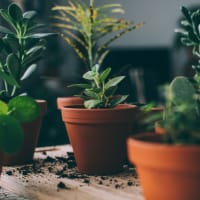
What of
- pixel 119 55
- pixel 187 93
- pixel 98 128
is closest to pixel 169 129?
pixel 187 93

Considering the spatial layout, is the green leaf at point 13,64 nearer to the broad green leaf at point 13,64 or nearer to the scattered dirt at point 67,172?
the broad green leaf at point 13,64

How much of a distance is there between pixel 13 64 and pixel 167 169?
1.79 feet

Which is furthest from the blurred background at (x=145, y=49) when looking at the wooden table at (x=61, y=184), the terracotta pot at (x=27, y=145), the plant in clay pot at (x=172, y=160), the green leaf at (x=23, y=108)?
the plant in clay pot at (x=172, y=160)

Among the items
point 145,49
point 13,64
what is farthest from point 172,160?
point 145,49

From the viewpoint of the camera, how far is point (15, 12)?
107cm

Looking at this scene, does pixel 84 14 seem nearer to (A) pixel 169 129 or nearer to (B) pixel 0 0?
(A) pixel 169 129

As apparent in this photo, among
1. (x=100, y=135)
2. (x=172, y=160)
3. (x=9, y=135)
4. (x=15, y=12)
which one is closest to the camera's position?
(x=172, y=160)

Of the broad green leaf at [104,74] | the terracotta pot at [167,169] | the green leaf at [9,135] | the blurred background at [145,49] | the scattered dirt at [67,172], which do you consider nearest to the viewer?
the terracotta pot at [167,169]

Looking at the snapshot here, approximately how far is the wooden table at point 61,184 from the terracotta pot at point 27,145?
3 cm

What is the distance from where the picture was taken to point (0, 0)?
5.68 metres

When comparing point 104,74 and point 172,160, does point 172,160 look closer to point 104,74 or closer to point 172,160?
point 172,160

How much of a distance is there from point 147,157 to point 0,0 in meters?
5.44

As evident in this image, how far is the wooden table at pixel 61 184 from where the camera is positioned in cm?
80

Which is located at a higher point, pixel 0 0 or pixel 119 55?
pixel 0 0
